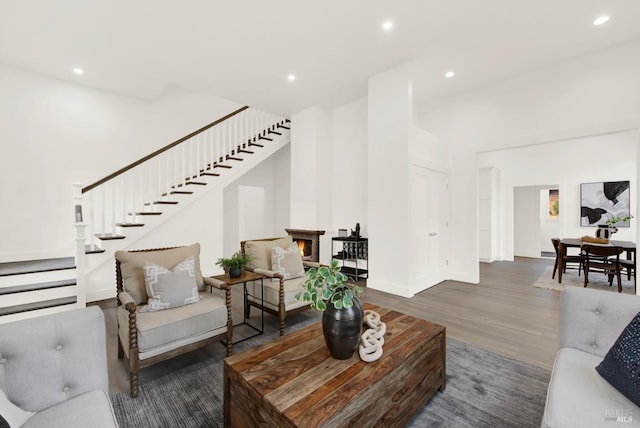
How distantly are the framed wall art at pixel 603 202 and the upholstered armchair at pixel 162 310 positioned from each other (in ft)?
28.2

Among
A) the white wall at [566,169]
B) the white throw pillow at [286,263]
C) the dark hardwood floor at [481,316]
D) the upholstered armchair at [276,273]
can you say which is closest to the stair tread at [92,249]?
the dark hardwood floor at [481,316]

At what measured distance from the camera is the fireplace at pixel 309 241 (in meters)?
5.58

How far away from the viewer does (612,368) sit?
4.25ft

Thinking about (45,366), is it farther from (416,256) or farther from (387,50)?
(387,50)

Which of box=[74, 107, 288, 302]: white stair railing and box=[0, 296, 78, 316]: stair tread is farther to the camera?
box=[74, 107, 288, 302]: white stair railing

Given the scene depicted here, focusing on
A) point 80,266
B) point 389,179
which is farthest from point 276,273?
point 80,266

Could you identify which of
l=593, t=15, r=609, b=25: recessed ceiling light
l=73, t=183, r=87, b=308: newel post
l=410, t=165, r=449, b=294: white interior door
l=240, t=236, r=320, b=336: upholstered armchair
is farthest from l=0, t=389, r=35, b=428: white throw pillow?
l=593, t=15, r=609, b=25: recessed ceiling light

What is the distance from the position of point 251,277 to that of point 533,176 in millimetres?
8117

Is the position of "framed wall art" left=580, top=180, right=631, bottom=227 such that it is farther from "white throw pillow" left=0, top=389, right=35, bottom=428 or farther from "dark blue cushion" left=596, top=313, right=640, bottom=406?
"white throw pillow" left=0, top=389, right=35, bottom=428

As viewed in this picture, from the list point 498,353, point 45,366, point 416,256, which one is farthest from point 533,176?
point 45,366

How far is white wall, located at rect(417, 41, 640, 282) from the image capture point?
11.9ft

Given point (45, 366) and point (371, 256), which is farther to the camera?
point (371, 256)

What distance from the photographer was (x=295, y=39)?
11.8ft

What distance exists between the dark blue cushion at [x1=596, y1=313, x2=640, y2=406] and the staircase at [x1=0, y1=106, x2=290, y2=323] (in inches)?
197
